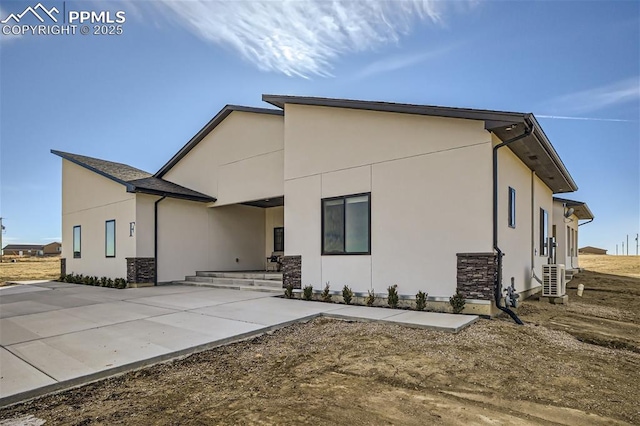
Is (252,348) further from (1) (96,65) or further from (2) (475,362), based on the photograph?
(1) (96,65)

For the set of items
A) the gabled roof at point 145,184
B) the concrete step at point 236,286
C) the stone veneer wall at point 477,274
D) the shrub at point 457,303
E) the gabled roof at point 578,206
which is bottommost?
the concrete step at point 236,286

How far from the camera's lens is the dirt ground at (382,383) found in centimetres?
320

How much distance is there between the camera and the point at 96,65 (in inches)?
459

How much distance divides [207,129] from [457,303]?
10.5 meters

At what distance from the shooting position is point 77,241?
53.0ft

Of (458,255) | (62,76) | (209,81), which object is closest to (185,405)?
(458,255)

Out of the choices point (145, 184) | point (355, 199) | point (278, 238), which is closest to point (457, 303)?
point (355, 199)

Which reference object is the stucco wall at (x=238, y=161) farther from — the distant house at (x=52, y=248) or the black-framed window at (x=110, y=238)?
the distant house at (x=52, y=248)

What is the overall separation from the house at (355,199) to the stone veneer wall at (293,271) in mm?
26

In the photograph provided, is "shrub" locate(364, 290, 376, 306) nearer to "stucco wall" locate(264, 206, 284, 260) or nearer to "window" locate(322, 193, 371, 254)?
"window" locate(322, 193, 371, 254)

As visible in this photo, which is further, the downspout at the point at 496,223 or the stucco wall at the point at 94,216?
the stucco wall at the point at 94,216

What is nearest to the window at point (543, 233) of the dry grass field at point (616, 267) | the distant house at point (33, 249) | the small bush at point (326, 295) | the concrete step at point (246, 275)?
the small bush at point (326, 295)

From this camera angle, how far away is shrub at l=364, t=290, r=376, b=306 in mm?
8320

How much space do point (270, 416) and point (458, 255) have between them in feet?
17.0
